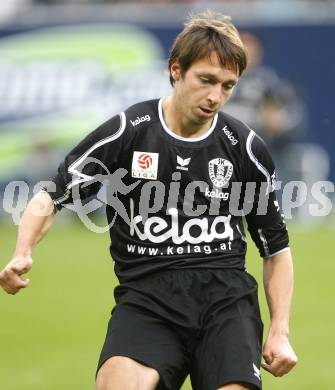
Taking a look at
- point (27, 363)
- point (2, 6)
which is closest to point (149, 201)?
point (27, 363)

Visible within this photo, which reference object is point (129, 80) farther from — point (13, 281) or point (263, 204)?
point (13, 281)

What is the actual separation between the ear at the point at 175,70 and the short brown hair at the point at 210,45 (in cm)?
3

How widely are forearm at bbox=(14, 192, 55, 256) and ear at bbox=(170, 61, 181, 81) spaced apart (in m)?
0.86

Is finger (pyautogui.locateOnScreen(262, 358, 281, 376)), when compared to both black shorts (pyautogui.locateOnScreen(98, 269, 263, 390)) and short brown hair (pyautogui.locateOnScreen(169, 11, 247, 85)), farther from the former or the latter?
short brown hair (pyautogui.locateOnScreen(169, 11, 247, 85))

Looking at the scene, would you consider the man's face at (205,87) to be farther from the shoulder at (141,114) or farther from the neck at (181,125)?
the shoulder at (141,114)

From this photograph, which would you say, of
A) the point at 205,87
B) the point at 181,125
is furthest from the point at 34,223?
the point at 205,87

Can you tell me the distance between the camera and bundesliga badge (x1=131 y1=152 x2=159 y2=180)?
5.91 meters

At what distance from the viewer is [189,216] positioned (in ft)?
19.3

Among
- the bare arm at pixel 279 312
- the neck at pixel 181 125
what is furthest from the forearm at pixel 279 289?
the neck at pixel 181 125

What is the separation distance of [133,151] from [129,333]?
921 mm

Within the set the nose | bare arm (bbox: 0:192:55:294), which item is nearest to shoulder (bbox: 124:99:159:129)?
the nose

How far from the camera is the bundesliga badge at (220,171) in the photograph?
19.4 ft

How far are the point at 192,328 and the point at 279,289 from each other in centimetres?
54

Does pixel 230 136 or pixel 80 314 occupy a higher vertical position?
pixel 230 136
